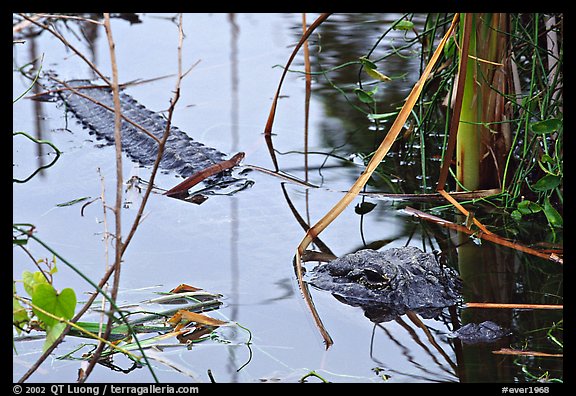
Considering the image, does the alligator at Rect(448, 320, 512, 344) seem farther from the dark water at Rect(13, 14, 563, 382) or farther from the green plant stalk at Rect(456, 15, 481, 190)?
the green plant stalk at Rect(456, 15, 481, 190)

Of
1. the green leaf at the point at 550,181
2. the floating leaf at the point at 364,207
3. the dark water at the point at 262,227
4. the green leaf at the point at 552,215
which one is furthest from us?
the floating leaf at the point at 364,207

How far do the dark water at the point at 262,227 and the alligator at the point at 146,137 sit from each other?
9cm

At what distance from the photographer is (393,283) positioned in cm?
283

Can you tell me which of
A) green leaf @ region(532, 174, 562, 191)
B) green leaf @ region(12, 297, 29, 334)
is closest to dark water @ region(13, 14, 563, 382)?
green leaf @ region(532, 174, 562, 191)

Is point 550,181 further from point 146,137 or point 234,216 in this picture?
point 146,137

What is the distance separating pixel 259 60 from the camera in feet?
18.1

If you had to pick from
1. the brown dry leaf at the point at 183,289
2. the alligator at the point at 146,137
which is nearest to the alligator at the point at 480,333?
the brown dry leaf at the point at 183,289

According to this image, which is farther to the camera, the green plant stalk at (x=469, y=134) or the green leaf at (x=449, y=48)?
the green leaf at (x=449, y=48)

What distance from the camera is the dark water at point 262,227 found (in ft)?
8.01

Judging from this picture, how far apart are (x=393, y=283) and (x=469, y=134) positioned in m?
0.92

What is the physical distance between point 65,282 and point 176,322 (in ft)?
1.84

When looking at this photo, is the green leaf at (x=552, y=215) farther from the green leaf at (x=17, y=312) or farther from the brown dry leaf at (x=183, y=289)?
the green leaf at (x=17, y=312)

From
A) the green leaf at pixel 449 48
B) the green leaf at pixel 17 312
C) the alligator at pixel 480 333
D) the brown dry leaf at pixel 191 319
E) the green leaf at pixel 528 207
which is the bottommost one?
the alligator at pixel 480 333

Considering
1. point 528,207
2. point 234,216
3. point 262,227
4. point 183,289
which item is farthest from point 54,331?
point 528,207
